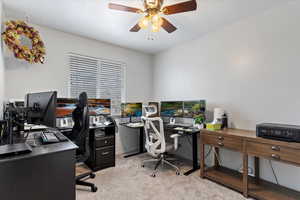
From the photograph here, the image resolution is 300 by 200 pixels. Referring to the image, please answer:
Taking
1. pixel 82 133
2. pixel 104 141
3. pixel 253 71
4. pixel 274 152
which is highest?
pixel 253 71

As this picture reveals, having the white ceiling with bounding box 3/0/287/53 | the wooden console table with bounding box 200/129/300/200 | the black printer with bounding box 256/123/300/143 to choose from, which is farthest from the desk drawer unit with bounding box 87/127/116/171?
the black printer with bounding box 256/123/300/143

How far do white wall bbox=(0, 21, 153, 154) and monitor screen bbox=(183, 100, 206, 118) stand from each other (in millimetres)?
1358

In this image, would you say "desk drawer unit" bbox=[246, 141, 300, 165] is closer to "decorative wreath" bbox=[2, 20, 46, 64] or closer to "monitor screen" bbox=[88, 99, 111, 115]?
"monitor screen" bbox=[88, 99, 111, 115]

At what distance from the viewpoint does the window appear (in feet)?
10.2

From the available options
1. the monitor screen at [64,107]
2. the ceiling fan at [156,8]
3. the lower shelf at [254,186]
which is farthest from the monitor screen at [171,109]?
the monitor screen at [64,107]

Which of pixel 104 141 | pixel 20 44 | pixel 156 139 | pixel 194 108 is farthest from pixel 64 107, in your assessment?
pixel 194 108

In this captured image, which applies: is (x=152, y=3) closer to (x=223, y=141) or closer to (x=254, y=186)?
(x=223, y=141)

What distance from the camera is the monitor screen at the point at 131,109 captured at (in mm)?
3670

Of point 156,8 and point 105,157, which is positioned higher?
point 156,8

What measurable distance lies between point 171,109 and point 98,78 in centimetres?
180

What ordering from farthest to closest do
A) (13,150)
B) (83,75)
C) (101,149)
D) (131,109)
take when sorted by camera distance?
(131,109)
(83,75)
(101,149)
(13,150)

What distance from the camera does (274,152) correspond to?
1.78 metres

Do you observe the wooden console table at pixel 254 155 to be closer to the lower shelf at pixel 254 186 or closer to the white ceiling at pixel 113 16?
the lower shelf at pixel 254 186

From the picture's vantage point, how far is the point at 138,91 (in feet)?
13.4
